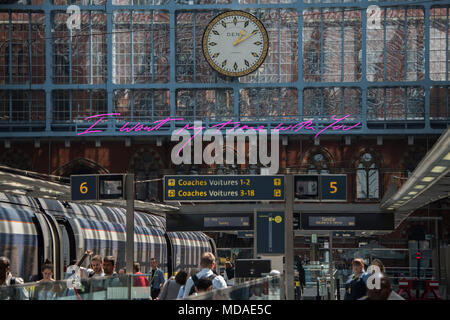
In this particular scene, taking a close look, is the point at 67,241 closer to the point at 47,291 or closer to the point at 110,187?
the point at 110,187

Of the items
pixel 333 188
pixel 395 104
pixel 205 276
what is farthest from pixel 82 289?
pixel 395 104

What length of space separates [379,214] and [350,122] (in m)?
25.0

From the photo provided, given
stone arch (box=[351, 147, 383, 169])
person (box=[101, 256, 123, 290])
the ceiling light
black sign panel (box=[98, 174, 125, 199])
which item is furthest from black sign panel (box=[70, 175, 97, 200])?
stone arch (box=[351, 147, 383, 169])

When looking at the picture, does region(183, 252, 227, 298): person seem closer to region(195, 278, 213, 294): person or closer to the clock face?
region(195, 278, 213, 294): person

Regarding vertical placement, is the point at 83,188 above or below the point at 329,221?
above

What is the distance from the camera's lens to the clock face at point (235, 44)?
57.1 metres

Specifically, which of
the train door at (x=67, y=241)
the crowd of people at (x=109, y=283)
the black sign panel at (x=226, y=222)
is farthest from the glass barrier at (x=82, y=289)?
the black sign panel at (x=226, y=222)

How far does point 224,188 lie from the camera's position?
70.7 ft

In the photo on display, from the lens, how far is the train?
756 inches

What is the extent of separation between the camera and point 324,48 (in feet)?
190

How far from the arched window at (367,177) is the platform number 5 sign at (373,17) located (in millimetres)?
8284

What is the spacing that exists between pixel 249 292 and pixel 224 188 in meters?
12.0

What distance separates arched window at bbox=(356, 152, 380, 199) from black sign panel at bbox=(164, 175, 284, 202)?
3877 centimetres

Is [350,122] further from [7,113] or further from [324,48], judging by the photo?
[7,113]
